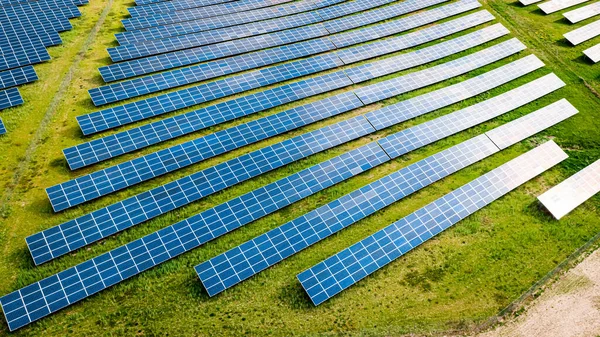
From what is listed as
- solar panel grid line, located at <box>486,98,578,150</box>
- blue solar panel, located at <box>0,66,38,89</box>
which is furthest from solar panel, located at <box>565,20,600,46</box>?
blue solar panel, located at <box>0,66,38,89</box>

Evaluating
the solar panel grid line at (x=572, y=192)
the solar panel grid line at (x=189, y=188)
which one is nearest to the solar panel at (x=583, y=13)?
the solar panel grid line at (x=572, y=192)

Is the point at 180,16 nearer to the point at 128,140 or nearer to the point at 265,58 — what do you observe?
the point at 265,58

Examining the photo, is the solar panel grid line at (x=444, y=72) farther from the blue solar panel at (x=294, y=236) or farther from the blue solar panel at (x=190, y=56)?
the blue solar panel at (x=190, y=56)

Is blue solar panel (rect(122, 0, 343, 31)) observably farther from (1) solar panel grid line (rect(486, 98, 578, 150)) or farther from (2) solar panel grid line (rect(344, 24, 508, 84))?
(1) solar panel grid line (rect(486, 98, 578, 150))

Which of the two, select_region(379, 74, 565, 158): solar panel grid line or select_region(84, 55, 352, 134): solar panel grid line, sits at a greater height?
select_region(379, 74, 565, 158): solar panel grid line

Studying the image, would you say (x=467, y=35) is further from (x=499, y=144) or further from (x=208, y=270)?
(x=208, y=270)

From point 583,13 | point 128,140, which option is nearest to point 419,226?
point 128,140

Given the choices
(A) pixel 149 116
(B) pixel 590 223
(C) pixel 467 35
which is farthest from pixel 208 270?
(C) pixel 467 35
